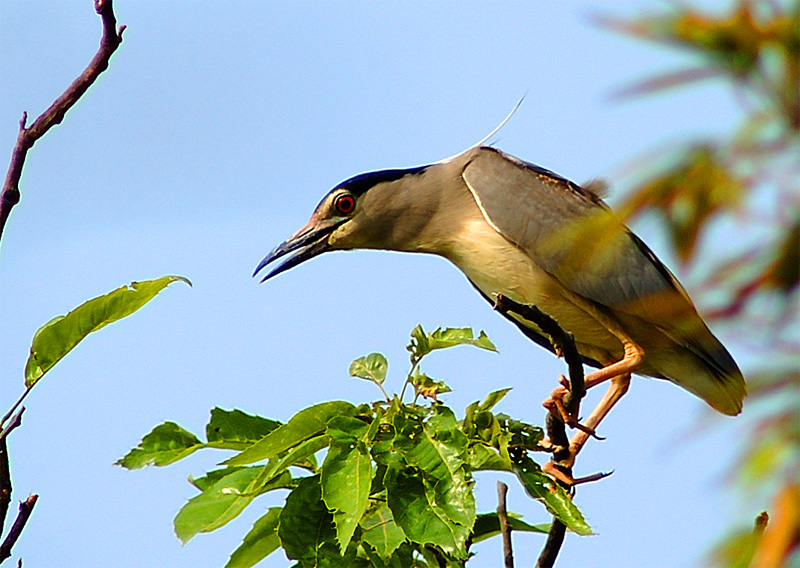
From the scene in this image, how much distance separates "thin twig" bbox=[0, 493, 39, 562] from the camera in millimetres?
1660

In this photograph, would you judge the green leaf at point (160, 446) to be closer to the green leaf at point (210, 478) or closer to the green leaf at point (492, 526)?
the green leaf at point (210, 478)

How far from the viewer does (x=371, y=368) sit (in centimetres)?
281

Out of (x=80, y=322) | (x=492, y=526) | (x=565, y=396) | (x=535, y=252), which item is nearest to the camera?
(x=80, y=322)

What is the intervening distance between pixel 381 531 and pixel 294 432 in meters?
0.32

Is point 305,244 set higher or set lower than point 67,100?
higher

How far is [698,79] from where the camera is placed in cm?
115

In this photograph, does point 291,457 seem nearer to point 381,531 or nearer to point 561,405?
point 381,531

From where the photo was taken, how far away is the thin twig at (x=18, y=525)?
65.4 inches

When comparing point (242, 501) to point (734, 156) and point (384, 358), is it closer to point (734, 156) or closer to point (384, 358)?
point (384, 358)

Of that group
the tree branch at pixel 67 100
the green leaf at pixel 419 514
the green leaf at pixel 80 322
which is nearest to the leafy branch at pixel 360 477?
the green leaf at pixel 419 514

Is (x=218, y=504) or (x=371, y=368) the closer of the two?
(x=218, y=504)

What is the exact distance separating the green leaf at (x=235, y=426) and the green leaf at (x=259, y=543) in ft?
0.64

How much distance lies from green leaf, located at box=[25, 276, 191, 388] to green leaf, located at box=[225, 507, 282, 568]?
2.51ft

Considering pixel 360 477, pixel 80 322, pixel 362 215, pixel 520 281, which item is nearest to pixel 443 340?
pixel 360 477
